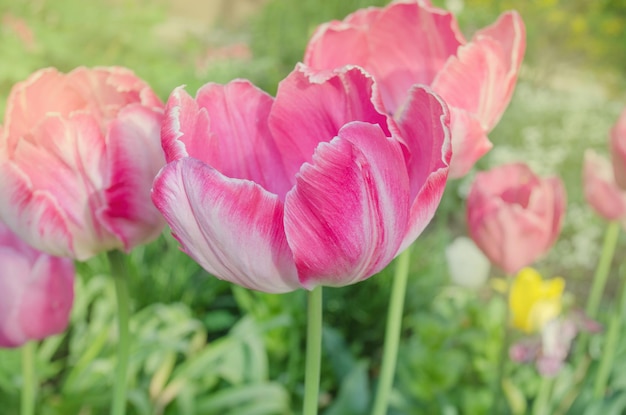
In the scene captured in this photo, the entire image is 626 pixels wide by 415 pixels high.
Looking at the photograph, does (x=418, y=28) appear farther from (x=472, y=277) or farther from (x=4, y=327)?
(x=472, y=277)

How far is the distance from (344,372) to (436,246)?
114cm

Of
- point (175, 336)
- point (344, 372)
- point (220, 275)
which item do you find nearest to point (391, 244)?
point (220, 275)

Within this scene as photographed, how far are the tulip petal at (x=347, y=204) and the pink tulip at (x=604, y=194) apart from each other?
59 centimetres

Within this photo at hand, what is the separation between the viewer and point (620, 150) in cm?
65

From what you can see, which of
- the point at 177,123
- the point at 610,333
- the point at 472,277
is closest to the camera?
the point at 177,123

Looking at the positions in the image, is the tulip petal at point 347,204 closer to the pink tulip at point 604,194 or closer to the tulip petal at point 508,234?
the tulip petal at point 508,234

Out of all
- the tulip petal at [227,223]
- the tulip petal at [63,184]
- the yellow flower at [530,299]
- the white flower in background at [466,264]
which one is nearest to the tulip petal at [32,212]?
the tulip petal at [63,184]

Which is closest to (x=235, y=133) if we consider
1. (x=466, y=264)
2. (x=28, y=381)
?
(x=28, y=381)

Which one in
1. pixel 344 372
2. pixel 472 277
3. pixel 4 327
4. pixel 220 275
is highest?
pixel 220 275

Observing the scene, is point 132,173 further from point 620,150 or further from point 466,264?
point 466,264

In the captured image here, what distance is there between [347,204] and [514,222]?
0.44 meters

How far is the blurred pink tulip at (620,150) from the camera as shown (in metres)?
0.64

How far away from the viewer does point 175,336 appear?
147cm

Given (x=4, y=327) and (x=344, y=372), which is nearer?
(x=4, y=327)
